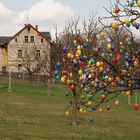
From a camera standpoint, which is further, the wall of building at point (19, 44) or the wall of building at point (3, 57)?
the wall of building at point (3, 57)

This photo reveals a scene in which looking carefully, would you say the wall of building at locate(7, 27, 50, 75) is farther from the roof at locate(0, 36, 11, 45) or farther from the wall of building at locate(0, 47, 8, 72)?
the roof at locate(0, 36, 11, 45)

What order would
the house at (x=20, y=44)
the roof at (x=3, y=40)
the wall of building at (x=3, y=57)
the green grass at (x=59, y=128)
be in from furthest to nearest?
the roof at (x=3, y=40) → the wall of building at (x=3, y=57) → the house at (x=20, y=44) → the green grass at (x=59, y=128)

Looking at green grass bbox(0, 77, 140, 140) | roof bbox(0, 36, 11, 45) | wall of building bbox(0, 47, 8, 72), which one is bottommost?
green grass bbox(0, 77, 140, 140)

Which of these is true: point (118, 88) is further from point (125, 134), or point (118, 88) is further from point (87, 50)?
point (125, 134)

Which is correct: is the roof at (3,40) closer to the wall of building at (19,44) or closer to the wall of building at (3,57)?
the wall of building at (3,57)

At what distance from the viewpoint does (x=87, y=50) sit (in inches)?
240

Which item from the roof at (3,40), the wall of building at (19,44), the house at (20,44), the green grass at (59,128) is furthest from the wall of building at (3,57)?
the green grass at (59,128)

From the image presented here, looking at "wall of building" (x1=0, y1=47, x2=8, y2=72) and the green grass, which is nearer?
the green grass

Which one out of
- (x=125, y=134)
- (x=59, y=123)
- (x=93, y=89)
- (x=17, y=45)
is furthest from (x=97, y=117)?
(x=17, y=45)

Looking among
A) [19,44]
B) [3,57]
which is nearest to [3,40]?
[3,57]

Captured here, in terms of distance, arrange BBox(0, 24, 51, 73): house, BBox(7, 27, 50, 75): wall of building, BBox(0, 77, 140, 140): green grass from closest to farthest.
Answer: BBox(0, 77, 140, 140): green grass → BBox(0, 24, 51, 73): house → BBox(7, 27, 50, 75): wall of building

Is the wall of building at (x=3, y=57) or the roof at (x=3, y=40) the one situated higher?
the roof at (x=3, y=40)

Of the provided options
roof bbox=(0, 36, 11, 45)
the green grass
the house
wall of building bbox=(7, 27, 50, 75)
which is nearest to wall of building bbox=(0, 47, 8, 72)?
the house

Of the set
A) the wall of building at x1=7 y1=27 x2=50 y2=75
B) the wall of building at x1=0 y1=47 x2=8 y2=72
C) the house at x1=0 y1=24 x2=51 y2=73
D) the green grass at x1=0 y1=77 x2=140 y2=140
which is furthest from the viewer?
the wall of building at x1=0 y1=47 x2=8 y2=72
